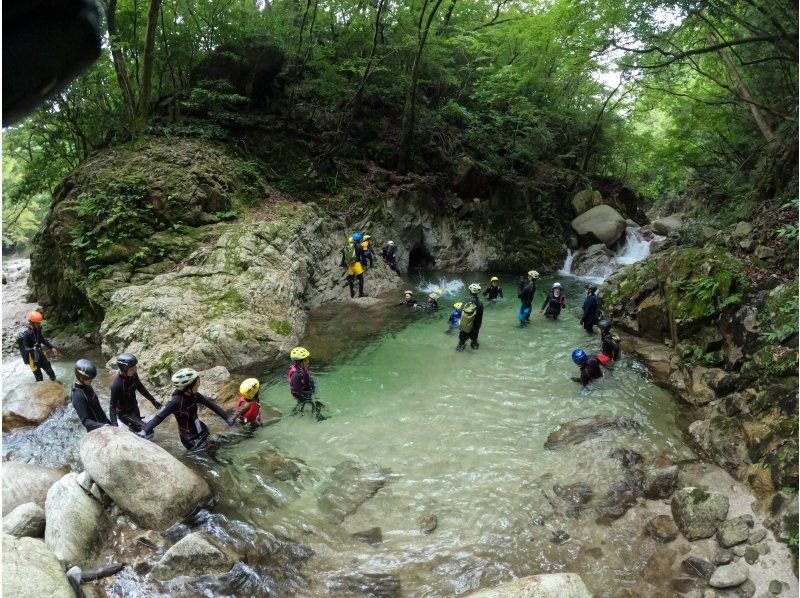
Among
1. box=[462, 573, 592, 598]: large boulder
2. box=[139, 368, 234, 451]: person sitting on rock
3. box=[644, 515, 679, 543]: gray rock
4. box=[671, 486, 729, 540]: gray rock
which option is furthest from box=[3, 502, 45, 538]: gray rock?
box=[671, 486, 729, 540]: gray rock

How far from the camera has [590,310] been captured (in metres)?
12.2

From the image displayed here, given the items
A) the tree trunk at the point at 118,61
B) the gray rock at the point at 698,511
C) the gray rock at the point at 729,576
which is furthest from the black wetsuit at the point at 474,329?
the tree trunk at the point at 118,61

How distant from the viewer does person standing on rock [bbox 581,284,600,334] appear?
39.5 ft

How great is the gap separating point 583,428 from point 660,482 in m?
1.64

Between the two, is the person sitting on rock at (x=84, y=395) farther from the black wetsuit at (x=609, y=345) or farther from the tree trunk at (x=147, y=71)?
the tree trunk at (x=147, y=71)

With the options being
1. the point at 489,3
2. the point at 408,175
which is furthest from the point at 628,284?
the point at 489,3

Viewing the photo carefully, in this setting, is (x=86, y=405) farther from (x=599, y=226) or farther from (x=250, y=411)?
(x=599, y=226)

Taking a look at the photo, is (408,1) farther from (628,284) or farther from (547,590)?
(547,590)

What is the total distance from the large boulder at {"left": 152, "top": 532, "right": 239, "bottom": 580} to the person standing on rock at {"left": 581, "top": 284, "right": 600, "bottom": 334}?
1039 centimetres

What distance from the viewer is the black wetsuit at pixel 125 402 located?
6828 mm

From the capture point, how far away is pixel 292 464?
7.07 metres

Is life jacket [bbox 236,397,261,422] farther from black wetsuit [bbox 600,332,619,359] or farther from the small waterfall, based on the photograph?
the small waterfall

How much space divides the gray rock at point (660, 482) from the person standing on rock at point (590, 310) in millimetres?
→ 6287

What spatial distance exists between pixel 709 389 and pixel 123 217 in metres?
14.5
